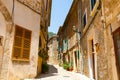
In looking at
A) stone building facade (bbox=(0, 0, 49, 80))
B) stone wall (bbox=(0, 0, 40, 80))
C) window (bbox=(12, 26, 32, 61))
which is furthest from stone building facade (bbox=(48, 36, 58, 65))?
window (bbox=(12, 26, 32, 61))

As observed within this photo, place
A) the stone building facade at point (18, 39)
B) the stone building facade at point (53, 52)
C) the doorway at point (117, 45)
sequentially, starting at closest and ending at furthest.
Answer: the doorway at point (117, 45) → the stone building facade at point (18, 39) → the stone building facade at point (53, 52)

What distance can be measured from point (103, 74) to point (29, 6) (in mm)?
5329

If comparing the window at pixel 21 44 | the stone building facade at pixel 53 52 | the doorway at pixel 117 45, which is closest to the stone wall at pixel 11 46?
the window at pixel 21 44

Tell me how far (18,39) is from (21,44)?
312mm

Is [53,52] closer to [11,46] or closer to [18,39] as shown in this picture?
[18,39]

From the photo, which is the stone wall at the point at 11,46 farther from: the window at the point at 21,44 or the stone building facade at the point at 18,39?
the window at the point at 21,44

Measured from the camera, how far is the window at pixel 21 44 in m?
7.43

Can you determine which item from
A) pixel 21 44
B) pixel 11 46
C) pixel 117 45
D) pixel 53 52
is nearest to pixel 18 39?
pixel 21 44

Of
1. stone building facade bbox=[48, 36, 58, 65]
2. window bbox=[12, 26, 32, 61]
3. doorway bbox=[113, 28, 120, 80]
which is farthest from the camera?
stone building facade bbox=[48, 36, 58, 65]

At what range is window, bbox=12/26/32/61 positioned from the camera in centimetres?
743

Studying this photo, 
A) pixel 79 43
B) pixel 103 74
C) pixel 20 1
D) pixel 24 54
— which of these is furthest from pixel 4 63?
pixel 79 43

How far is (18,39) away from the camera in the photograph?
25.0 ft

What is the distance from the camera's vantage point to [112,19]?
535 cm

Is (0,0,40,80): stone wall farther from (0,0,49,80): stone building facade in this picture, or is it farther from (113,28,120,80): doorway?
(113,28,120,80): doorway
